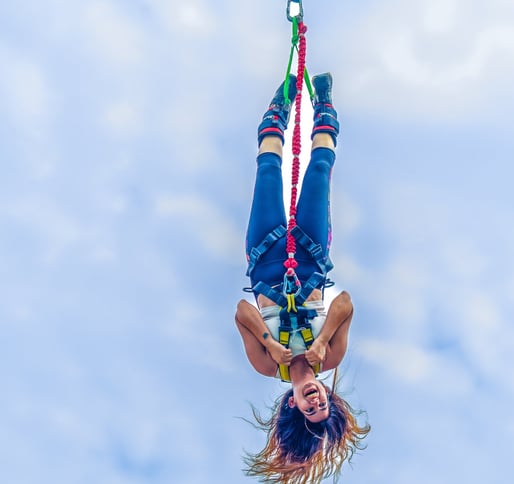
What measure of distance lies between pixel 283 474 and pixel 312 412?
1225 millimetres

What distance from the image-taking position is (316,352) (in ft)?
31.6

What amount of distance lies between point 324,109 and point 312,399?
379cm

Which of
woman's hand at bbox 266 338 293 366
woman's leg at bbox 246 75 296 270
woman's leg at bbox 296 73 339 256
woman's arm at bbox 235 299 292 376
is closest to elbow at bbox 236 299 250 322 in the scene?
woman's arm at bbox 235 299 292 376

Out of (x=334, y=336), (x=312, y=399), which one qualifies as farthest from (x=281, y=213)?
(x=312, y=399)

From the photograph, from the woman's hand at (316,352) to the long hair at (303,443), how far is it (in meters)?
1.12

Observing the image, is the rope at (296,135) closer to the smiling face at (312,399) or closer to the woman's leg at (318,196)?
the woman's leg at (318,196)

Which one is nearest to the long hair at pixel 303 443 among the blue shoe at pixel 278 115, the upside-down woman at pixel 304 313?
the upside-down woman at pixel 304 313

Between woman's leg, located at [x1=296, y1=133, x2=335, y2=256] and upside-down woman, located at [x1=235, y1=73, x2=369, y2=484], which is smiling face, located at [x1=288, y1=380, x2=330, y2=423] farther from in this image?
woman's leg, located at [x1=296, y1=133, x2=335, y2=256]

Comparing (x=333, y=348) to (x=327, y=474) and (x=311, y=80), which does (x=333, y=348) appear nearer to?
(x=327, y=474)

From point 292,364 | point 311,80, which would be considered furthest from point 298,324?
point 311,80

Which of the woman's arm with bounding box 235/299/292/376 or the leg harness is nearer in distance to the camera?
the woman's arm with bounding box 235/299/292/376

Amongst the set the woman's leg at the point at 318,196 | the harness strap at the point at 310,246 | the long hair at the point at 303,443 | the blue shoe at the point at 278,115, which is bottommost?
the long hair at the point at 303,443

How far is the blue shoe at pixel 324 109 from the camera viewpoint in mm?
11227

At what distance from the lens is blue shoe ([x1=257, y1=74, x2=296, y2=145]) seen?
11227 mm
